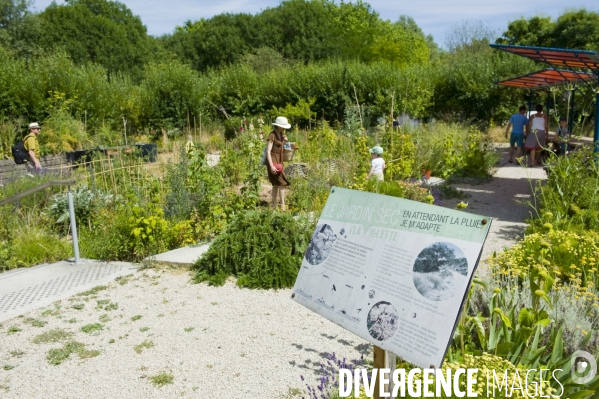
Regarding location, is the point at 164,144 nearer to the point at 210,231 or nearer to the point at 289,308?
the point at 210,231

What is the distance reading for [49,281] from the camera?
17.8 ft

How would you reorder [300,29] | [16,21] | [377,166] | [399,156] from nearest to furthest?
[377,166], [399,156], [16,21], [300,29]

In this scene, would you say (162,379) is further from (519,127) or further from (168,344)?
(519,127)

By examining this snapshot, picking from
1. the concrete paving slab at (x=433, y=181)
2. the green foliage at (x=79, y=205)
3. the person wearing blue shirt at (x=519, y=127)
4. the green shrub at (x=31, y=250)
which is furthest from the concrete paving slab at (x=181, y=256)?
the person wearing blue shirt at (x=519, y=127)

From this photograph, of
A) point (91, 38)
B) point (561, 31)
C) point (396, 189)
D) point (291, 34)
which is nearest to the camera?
point (396, 189)

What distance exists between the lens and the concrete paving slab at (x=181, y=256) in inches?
228

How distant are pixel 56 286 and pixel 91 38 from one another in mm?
39103

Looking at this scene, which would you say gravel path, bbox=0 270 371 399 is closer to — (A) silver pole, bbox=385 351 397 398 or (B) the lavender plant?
(B) the lavender plant

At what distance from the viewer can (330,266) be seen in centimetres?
238

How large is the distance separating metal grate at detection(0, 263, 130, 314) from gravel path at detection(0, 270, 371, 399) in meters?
0.24

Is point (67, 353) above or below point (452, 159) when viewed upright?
below

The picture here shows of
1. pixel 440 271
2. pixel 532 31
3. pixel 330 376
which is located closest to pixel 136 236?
pixel 330 376

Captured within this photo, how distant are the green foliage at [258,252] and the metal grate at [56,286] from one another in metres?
1.08

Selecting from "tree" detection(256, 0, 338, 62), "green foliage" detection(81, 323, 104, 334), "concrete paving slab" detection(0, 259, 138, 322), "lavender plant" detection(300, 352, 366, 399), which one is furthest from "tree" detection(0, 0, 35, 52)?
"lavender plant" detection(300, 352, 366, 399)
